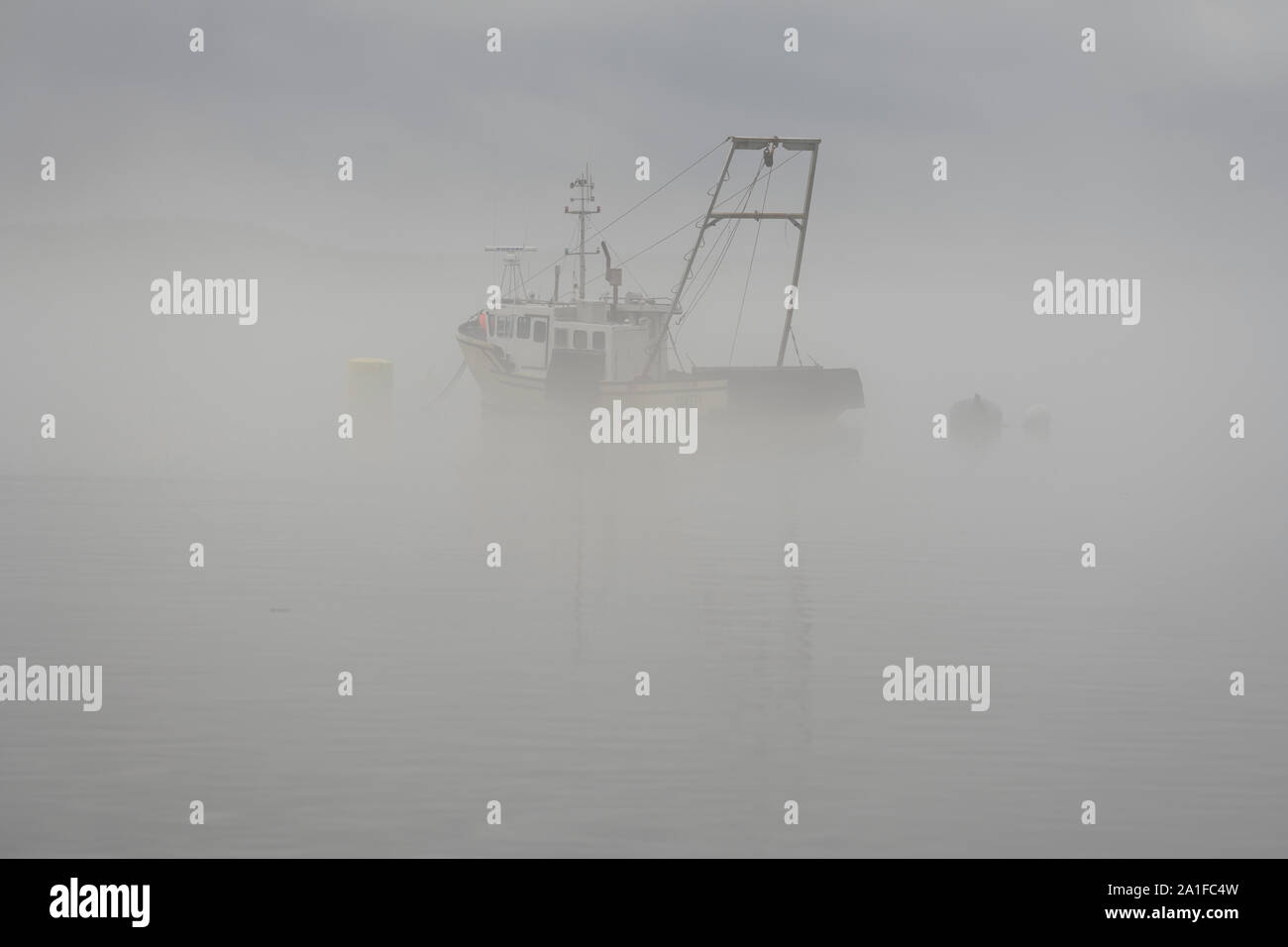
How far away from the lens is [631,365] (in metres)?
67.8

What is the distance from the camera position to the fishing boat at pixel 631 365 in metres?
63.8

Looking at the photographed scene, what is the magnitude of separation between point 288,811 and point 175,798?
3.31ft

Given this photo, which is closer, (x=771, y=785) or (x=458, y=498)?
(x=771, y=785)

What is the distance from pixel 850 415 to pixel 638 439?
3850cm

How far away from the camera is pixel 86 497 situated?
132ft

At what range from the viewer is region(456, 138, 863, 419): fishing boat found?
6378 centimetres

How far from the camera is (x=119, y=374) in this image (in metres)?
145

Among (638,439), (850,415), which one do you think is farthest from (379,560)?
(850,415)

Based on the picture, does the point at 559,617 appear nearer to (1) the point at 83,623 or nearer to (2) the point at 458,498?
(1) the point at 83,623

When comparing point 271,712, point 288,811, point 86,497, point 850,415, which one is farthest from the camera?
point 850,415

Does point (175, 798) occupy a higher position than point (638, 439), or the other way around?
point (638, 439)
